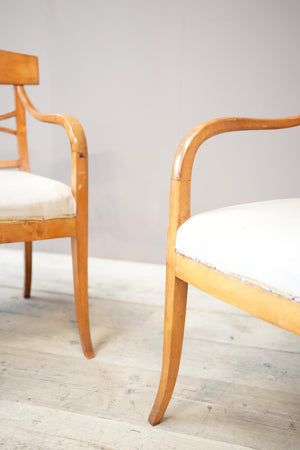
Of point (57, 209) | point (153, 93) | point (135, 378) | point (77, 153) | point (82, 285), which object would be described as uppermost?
point (153, 93)

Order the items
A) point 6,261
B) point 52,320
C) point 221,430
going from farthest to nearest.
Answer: point 6,261 → point 52,320 → point 221,430

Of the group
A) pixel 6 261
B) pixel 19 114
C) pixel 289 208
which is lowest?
pixel 6 261

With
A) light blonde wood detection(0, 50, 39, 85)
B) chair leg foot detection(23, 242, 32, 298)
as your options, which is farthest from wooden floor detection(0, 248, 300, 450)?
light blonde wood detection(0, 50, 39, 85)

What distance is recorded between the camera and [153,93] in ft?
6.22

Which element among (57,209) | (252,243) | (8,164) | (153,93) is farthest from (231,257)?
(153,93)

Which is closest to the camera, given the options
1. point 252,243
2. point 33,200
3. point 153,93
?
point 252,243

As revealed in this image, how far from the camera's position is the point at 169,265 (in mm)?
816

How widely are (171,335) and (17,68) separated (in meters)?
0.93

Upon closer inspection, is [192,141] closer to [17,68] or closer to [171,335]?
[171,335]

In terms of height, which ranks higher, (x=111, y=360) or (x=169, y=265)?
(x=169, y=265)

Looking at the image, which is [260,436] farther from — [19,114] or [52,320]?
[19,114]

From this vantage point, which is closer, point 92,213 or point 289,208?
point 289,208

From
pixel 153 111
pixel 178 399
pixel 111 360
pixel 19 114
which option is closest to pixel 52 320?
pixel 111 360

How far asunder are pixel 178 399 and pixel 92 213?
3.98ft
